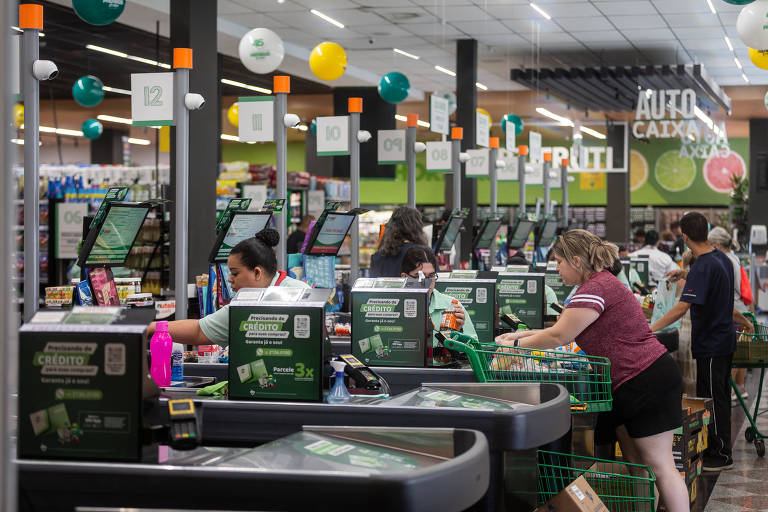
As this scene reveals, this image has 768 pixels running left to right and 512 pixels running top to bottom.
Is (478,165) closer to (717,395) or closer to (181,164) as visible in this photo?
(717,395)

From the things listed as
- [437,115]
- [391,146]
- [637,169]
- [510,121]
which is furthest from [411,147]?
[637,169]

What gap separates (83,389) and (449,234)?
21.9 feet

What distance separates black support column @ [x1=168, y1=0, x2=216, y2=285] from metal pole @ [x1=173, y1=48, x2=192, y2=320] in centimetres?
254

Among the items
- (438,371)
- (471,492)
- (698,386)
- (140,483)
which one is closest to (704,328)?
(698,386)

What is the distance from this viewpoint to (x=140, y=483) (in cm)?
228

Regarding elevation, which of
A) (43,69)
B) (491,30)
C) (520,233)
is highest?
(491,30)

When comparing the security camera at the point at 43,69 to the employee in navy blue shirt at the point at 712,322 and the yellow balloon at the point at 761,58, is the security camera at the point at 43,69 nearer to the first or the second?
the employee in navy blue shirt at the point at 712,322

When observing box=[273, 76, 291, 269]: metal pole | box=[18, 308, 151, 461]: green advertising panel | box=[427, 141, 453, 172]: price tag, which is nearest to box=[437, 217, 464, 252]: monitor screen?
box=[427, 141, 453, 172]: price tag

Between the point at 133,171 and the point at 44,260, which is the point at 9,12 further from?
the point at 133,171

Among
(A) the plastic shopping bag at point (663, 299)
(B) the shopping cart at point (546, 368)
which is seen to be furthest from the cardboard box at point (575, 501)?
(A) the plastic shopping bag at point (663, 299)

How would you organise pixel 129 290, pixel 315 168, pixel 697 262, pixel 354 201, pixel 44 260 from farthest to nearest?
1. pixel 315 168
2. pixel 44 260
3. pixel 354 201
4. pixel 697 262
5. pixel 129 290

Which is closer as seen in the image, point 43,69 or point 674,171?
point 43,69

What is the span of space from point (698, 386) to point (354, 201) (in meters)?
3.03

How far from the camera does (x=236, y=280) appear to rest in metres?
3.82
